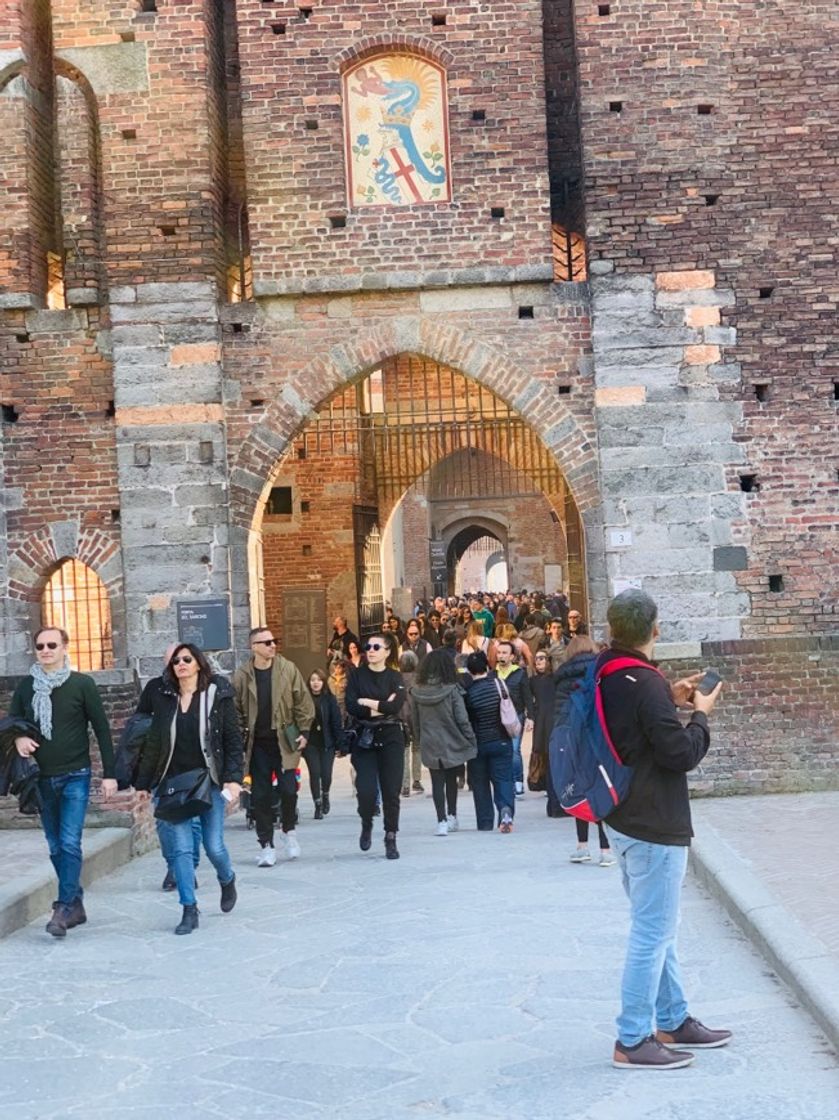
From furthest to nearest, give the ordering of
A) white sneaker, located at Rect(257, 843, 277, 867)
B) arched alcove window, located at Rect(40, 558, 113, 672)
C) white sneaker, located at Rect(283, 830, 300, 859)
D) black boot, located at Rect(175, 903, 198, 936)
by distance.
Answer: arched alcove window, located at Rect(40, 558, 113, 672) < white sneaker, located at Rect(283, 830, 300, 859) < white sneaker, located at Rect(257, 843, 277, 867) < black boot, located at Rect(175, 903, 198, 936)

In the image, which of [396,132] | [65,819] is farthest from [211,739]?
[396,132]


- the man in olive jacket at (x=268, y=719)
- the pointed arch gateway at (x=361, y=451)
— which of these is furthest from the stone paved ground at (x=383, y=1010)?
the pointed arch gateway at (x=361, y=451)

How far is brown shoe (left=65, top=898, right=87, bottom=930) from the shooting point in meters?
7.90

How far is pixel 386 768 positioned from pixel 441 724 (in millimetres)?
959

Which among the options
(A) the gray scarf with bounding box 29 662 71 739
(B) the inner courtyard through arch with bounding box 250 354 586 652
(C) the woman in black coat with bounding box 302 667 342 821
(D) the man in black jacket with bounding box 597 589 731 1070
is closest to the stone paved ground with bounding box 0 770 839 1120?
(D) the man in black jacket with bounding box 597 589 731 1070

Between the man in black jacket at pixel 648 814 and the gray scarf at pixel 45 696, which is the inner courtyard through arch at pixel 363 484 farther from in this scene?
the man in black jacket at pixel 648 814

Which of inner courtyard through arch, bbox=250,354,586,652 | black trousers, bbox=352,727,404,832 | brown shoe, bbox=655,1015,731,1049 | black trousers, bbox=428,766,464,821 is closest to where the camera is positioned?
brown shoe, bbox=655,1015,731,1049

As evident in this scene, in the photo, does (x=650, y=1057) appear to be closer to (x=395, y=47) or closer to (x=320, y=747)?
(x=320, y=747)

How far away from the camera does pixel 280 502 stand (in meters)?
20.6

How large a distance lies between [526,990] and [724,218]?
27.7ft

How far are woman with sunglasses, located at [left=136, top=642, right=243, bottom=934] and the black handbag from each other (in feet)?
0.14

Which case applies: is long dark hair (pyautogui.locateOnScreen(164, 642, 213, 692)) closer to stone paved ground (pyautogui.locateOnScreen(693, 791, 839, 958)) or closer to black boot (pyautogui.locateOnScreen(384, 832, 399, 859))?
black boot (pyautogui.locateOnScreen(384, 832, 399, 859))

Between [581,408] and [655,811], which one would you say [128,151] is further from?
[655,811]

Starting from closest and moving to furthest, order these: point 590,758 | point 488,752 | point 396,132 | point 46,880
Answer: point 590,758 < point 46,880 < point 488,752 < point 396,132
